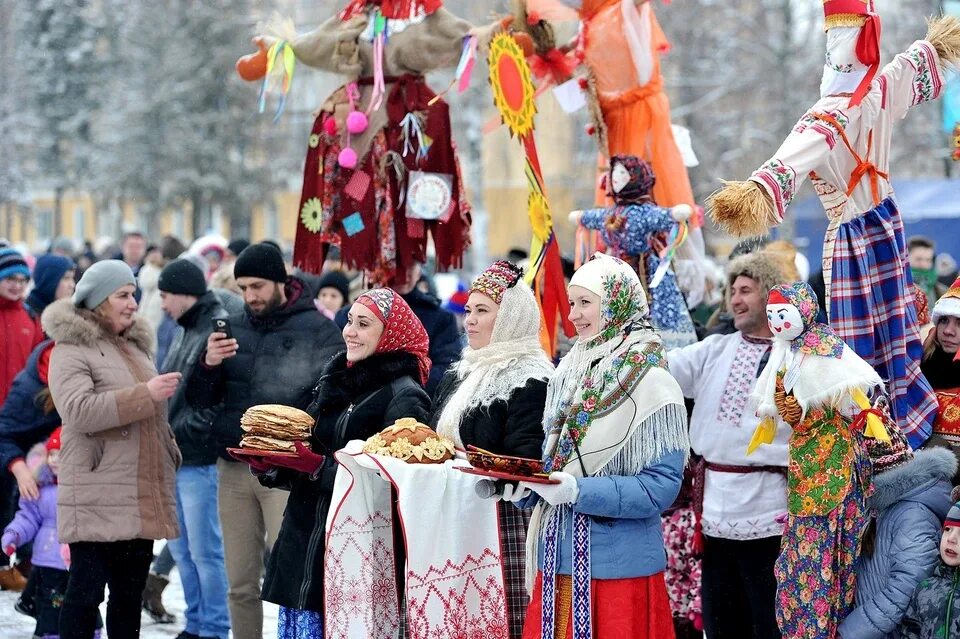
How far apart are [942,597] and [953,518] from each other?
0.88ft

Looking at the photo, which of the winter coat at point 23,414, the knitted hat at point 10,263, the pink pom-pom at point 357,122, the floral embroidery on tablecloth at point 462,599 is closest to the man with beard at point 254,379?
the pink pom-pom at point 357,122

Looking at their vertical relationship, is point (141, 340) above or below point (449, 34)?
below

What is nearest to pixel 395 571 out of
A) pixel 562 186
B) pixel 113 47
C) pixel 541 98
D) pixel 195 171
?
pixel 541 98

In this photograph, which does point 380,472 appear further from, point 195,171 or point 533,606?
point 195,171

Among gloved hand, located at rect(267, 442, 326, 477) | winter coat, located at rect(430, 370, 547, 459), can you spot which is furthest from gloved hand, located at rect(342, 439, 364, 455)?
winter coat, located at rect(430, 370, 547, 459)

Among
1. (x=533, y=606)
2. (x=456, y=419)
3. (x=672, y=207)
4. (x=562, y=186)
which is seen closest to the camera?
(x=533, y=606)

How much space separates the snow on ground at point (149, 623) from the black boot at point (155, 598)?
0.16ft

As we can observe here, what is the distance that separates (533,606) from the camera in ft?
14.8

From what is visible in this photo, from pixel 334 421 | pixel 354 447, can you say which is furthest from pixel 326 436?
pixel 354 447

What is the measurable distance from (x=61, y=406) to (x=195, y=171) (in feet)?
93.1

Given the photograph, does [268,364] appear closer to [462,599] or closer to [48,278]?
[462,599]

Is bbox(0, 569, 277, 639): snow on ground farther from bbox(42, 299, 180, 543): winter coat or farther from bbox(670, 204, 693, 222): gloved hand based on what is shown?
bbox(670, 204, 693, 222): gloved hand

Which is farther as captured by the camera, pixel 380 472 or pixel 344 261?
pixel 344 261

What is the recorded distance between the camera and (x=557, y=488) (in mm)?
4117
